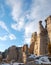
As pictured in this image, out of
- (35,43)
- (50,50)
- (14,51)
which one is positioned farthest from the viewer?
(35,43)

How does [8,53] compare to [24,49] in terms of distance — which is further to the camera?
[8,53]

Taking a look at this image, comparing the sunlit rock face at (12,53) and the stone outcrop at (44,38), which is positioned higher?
the stone outcrop at (44,38)

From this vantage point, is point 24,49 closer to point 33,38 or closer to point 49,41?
point 49,41

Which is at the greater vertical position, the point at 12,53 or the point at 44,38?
the point at 44,38

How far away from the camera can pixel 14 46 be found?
3022 inches

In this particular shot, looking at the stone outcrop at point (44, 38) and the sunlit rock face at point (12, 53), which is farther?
the sunlit rock face at point (12, 53)

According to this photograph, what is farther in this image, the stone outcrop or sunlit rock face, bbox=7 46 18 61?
sunlit rock face, bbox=7 46 18 61

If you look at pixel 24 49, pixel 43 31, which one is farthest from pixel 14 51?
pixel 43 31

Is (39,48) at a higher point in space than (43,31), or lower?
lower

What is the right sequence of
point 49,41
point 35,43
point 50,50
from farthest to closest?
point 35,43, point 49,41, point 50,50

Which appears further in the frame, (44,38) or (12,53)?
(12,53)

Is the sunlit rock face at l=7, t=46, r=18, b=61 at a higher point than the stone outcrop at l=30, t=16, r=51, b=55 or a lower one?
lower

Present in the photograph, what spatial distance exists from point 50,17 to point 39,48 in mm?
12547

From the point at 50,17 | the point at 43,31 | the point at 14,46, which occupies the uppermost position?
the point at 50,17
